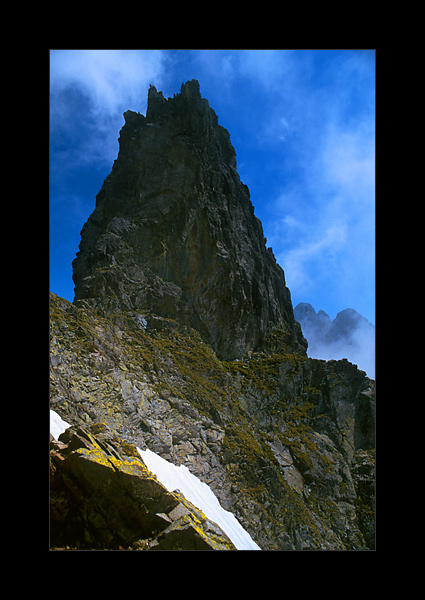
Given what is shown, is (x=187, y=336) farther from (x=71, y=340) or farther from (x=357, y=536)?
(x=357, y=536)

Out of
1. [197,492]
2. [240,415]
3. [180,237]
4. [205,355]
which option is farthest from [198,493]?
[180,237]

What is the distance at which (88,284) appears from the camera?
2577 centimetres

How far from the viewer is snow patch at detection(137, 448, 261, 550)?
1564 centimetres

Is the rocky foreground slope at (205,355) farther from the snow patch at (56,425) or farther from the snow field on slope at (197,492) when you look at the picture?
the snow patch at (56,425)

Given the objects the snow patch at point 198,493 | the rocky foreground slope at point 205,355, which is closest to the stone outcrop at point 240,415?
the rocky foreground slope at point 205,355

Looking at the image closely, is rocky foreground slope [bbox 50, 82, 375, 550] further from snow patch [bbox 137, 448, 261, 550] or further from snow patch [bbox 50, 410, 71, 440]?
snow patch [bbox 50, 410, 71, 440]

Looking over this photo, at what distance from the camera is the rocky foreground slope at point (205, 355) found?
64.5ft

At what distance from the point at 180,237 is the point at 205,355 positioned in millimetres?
11049

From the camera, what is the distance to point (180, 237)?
1316 inches

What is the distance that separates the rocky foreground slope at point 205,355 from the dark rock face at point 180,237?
13 centimetres

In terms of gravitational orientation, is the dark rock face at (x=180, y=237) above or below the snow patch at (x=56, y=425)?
above

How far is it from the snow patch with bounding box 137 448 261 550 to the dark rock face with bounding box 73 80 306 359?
39.3 ft
